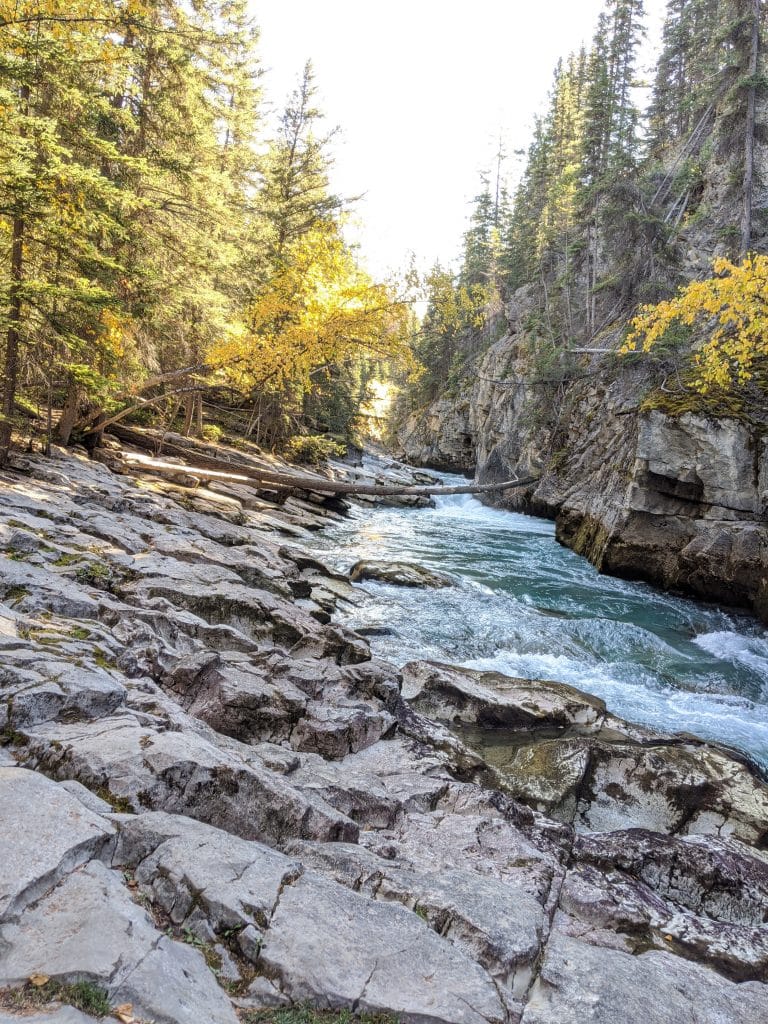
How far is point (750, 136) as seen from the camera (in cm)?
1744

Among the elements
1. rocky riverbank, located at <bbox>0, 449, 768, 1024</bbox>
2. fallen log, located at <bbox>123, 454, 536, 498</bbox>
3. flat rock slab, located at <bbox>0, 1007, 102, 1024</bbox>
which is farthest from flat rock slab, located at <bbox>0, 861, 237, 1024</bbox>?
fallen log, located at <bbox>123, 454, 536, 498</bbox>

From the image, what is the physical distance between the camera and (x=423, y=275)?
1275cm

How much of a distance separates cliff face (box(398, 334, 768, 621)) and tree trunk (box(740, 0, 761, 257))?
4.90m

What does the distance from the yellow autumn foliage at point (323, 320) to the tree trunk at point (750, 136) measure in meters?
11.4

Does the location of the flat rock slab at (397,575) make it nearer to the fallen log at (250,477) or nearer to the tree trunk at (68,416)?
the fallen log at (250,477)

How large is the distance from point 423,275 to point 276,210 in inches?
609

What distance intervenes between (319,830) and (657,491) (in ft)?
47.2

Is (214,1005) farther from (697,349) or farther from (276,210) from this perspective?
(276,210)

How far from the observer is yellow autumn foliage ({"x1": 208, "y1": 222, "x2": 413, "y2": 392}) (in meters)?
13.0

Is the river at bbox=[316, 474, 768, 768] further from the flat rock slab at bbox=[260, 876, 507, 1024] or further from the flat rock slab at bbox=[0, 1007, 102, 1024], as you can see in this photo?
the flat rock slab at bbox=[0, 1007, 102, 1024]

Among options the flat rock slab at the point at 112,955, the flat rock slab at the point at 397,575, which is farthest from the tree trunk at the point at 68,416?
the flat rock slab at the point at 112,955

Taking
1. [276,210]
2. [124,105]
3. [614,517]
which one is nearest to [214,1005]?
[614,517]

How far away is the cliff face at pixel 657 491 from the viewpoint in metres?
13.4

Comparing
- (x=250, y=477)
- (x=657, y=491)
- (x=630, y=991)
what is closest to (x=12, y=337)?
(x=250, y=477)
